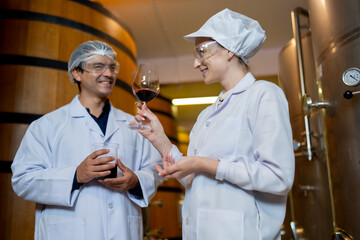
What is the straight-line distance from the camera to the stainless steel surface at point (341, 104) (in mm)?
1695

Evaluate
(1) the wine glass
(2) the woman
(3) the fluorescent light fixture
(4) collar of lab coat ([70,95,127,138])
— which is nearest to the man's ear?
(4) collar of lab coat ([70,95,127,138])

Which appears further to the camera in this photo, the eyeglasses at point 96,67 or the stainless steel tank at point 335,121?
the eyeglasses at point 96,67

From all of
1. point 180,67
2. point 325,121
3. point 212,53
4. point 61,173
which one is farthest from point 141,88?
point 180,67

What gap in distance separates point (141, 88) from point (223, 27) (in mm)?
411

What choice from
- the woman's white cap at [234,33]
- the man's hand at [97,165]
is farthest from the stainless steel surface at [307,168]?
the man's hand at [97,165]

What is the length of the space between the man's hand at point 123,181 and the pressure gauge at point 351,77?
1.09m

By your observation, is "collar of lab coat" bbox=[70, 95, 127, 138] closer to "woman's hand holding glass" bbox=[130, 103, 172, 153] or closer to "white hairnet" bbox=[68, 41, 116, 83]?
"white hairnet" bbox=[68, 41, 116, 83]

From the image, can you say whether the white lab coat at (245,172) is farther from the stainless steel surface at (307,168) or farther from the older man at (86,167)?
the stainless steel surface at (307,168)

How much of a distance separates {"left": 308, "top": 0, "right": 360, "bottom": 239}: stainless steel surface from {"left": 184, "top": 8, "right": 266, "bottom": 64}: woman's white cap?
1.94 ft

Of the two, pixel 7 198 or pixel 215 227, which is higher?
pixel 7 198

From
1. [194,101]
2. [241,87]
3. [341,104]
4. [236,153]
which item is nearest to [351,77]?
[341,104]

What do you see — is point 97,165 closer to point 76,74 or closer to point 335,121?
point 76,74

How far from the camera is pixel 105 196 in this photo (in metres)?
1.69

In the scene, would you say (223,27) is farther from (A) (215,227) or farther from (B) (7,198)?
(B) (7,198)
